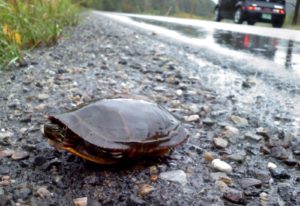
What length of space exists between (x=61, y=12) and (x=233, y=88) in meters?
3.45

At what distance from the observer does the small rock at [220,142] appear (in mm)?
1900

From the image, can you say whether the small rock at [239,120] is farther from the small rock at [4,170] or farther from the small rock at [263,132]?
the small rock at [4,170]

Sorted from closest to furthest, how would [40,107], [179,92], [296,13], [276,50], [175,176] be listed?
[175,176], [40,107], [179,92], [276,50], [296,13]

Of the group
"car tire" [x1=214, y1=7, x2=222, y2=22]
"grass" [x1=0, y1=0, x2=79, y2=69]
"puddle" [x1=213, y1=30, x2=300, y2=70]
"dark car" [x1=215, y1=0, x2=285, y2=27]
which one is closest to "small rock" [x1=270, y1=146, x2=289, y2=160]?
"puddle" [x1=213, y1=30, x2=300, y2=70]

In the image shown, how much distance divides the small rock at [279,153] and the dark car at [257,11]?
12.3 m

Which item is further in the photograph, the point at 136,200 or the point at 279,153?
the point at 279,153

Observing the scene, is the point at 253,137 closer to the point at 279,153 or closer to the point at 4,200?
the point at 279,153

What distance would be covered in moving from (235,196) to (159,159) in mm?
386

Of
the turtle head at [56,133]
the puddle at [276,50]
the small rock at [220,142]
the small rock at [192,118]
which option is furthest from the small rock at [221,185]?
the puddle at [276,50]

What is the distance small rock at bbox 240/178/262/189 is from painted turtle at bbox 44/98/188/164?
0.31m

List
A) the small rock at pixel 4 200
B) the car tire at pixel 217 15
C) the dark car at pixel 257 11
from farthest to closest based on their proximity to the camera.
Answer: the car tire at pixel 217 15 < the dark car at pixel 257 11 < the small rock at pixel 4 200

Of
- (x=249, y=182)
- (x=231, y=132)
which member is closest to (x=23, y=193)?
(x=249, y=182)

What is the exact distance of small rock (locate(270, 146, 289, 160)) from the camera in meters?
1.81

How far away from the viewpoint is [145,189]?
1.46 m
